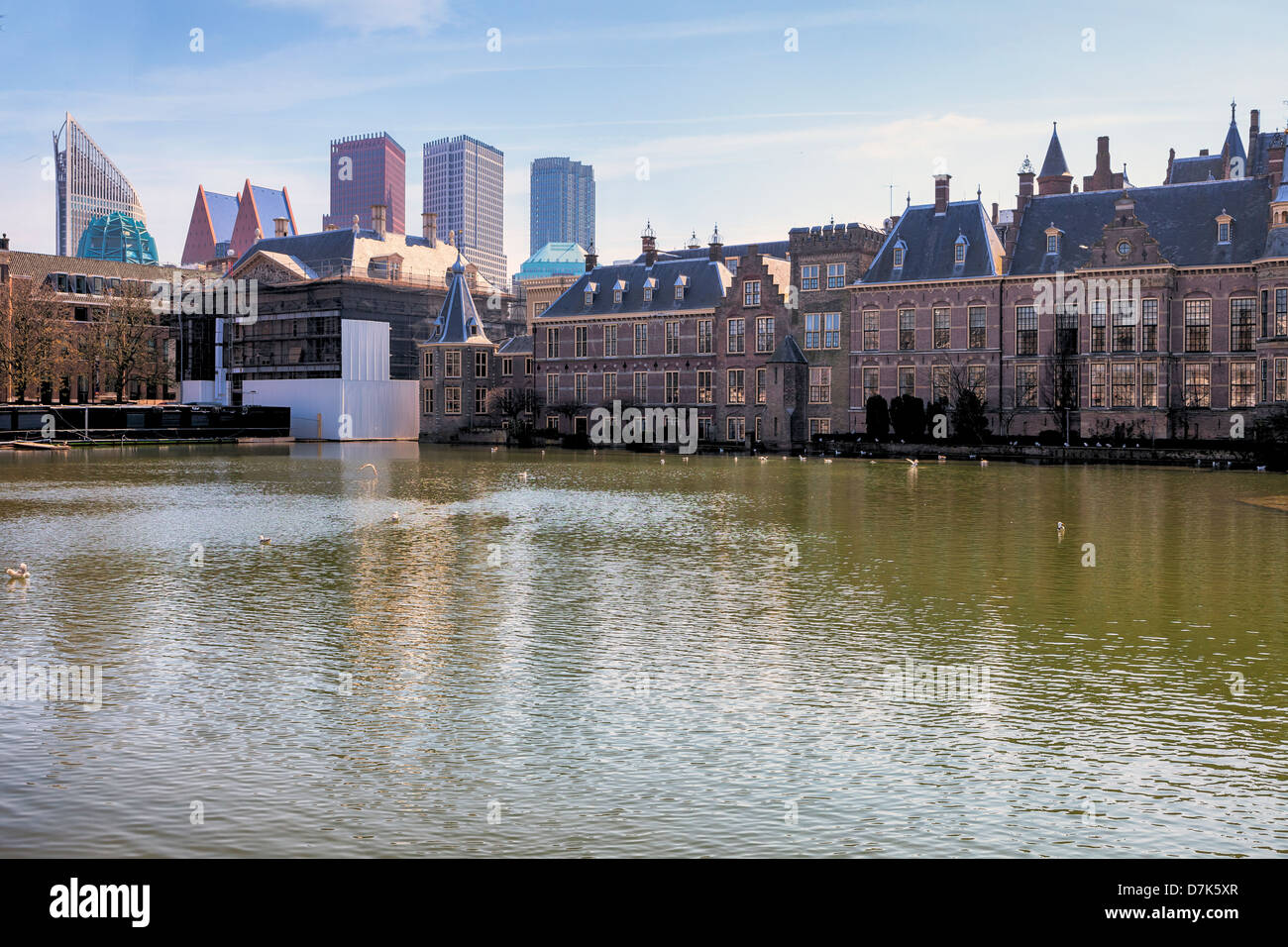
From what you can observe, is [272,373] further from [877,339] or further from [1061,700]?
[1061,700]

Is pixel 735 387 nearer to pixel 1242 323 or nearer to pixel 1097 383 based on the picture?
pixel 1097 383

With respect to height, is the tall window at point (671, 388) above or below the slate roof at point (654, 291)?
below

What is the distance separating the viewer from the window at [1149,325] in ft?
244

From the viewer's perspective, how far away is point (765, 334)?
90938mm

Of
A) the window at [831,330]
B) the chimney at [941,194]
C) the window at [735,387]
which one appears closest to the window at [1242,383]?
the chimney at [941,194]

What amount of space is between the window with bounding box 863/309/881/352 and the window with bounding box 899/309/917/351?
159 centimetres

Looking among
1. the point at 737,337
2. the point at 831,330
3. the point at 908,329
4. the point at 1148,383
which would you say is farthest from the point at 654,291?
the point at 1148,383

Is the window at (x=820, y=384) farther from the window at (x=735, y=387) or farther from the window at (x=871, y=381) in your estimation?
the window at (x=735, y=387)

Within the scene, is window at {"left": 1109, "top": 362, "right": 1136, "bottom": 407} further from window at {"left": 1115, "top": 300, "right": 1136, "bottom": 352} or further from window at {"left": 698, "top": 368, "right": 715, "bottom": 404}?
window at {"left": 698, "top": 368, "right": 715, "bottom": 404}

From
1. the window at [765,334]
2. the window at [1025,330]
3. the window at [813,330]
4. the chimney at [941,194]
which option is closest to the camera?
the window at [1025,330]

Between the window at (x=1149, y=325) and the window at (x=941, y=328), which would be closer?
the window at (x=1149, y=325)

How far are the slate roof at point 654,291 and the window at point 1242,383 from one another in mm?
35654
